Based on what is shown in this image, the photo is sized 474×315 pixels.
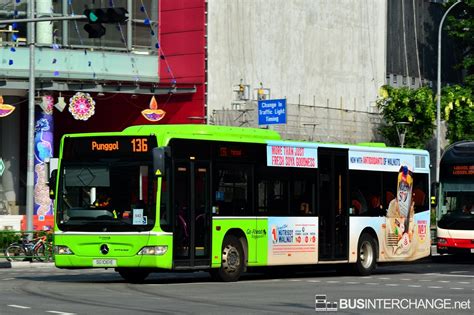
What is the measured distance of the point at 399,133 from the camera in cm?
6394

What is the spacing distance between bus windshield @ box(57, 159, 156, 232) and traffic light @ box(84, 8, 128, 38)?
3950mm

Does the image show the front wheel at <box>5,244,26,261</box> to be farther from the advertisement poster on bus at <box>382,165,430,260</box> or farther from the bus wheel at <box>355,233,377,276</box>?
the advertisement poster on bus at <box>382,165,430,260</box>

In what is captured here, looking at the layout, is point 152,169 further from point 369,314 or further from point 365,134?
point 365,134

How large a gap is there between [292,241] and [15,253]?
12039 millimetres

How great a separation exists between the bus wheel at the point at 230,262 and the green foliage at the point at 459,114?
40875mm

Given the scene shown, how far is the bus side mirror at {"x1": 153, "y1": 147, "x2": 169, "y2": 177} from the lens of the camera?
2320cm

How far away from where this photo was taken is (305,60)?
62531 mm

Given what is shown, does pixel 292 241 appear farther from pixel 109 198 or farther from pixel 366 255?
pixel 109 198

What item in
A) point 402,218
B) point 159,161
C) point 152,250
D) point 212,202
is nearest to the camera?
point 159,161

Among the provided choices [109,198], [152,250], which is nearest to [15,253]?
[109,198]

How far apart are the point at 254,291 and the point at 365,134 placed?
43.9m

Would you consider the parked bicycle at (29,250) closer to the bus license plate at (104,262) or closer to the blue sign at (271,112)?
the bus license plate at (104,262)

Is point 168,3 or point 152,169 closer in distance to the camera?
point 152,169

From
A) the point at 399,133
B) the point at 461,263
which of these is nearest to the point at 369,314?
the point at 461,263
